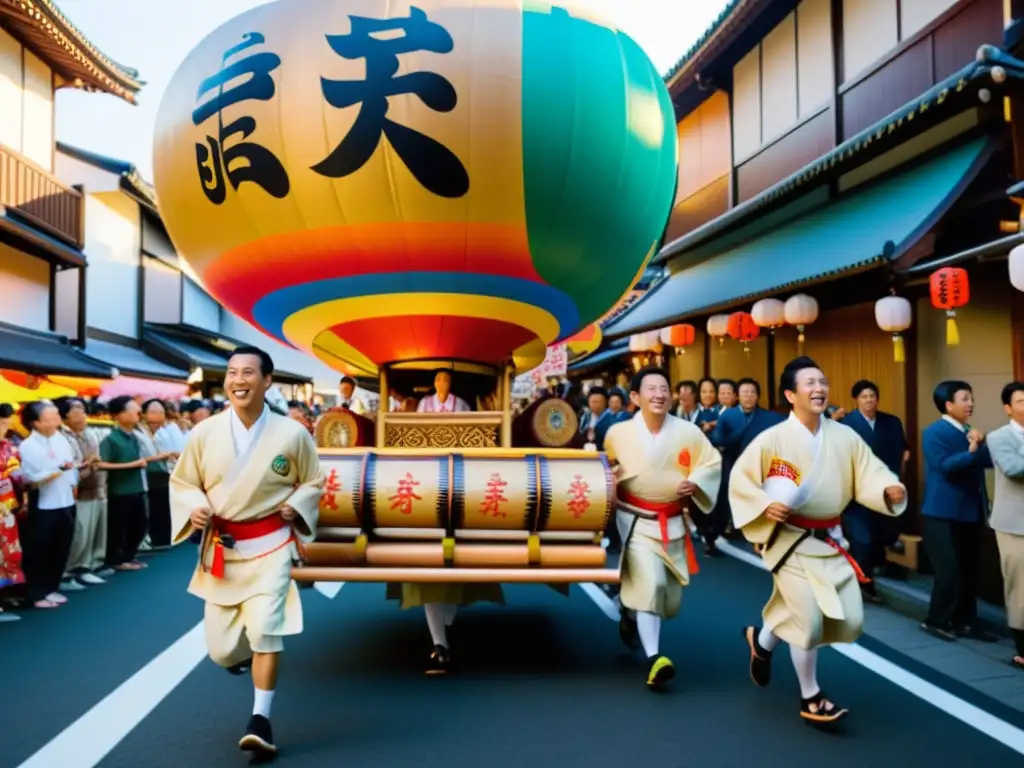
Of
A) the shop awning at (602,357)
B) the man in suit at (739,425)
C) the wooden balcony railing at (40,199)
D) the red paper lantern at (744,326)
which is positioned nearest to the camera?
the man in suit at (739,425)

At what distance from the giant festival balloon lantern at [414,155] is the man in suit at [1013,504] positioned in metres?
2.52

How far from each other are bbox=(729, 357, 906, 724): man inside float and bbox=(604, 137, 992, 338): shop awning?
3742 mm

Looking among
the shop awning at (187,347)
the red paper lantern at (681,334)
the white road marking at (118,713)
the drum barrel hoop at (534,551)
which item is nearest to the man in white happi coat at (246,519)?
the white road marking at (118,713)

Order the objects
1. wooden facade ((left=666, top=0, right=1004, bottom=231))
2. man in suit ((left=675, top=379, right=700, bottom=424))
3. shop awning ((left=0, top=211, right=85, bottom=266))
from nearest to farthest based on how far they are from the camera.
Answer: wooden facade ((left=666, top=0, right=1004, bottom=231))
man in suit ((left=675, top=379, right=700, bottom=424))
shop awning ((left=0, top=211, right=85, bottom=266))

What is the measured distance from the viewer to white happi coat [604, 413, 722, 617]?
475 cm

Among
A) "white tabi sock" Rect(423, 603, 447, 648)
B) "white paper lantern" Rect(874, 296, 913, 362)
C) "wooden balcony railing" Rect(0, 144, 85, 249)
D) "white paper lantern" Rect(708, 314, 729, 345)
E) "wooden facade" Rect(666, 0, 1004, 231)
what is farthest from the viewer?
"wooden balcony railing" Rect(0, 144, 85, 249)

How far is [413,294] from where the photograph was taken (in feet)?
16.0

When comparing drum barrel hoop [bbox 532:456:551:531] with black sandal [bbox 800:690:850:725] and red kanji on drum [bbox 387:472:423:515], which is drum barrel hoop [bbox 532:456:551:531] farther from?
black sandal [bbox 800:690:850:725]

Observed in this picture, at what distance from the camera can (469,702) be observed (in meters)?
4.41

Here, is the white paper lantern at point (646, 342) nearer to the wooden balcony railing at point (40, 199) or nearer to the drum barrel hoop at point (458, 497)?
the drum barrel hoop at point (458, 497)

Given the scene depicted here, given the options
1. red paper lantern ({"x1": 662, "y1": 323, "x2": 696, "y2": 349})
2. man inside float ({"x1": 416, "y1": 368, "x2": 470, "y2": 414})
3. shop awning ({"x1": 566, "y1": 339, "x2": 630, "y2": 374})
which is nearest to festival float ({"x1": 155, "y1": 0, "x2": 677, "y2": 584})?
man inside float ({"x1": 416, "y1": 368, "x2": 470, "y2": 414})

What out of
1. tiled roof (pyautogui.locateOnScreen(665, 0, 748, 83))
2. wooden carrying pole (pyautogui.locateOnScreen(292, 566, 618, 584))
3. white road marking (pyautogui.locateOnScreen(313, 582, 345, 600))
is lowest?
white road marking (pyautogui.locateOnScreen(313, 582, 345, 600))

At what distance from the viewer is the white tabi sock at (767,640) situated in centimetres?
436

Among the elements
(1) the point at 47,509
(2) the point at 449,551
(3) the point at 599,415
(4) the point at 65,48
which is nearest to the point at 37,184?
(4) the point at 65,48
